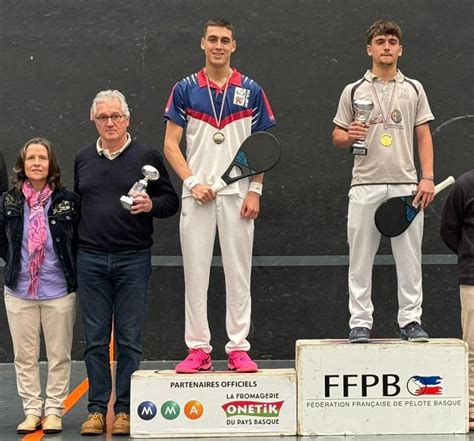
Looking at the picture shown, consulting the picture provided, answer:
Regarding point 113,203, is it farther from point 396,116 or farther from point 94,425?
point 396,116

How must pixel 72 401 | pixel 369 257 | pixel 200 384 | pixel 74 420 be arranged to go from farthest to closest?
pixel 72 401
pixel 74 420
pixel 369 257
pixel 200 384

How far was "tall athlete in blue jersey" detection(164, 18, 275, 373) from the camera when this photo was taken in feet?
21.6

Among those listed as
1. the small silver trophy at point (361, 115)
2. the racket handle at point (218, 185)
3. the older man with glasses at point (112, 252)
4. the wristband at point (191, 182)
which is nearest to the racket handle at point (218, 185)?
the racket handle at point (218, 185)

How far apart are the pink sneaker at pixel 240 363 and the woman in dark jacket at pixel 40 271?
1007 mm

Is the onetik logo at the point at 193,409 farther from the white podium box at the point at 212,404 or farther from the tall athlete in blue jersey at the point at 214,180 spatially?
the tall athlete in blue jersey at the point at 214,180

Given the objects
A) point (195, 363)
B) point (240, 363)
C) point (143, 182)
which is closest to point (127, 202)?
point (143, 182)

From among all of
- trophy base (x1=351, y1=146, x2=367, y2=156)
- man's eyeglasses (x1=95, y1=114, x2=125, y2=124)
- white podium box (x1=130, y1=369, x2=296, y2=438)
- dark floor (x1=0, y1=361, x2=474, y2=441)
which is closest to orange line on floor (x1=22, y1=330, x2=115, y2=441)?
dark floor (x1=0, y1=361, x2=474, y2=441)

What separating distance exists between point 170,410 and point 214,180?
1.40m

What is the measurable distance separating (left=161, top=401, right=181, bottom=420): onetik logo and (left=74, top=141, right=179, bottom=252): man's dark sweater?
95 cm

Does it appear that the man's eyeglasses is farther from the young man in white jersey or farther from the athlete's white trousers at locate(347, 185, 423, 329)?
the athlete's white trousers at locate(347, 185, 423, 329)

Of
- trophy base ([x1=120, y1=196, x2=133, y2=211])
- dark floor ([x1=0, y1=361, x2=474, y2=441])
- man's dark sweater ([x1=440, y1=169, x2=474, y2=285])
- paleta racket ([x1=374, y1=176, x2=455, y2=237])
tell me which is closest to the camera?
trophy base ([x1=120, y1=196, x2=133, y2=211])

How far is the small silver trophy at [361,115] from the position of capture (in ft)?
21.3

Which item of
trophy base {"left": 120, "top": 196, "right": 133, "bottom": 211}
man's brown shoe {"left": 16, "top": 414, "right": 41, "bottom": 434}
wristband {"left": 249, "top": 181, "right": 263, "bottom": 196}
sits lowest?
man's brown shoe {"left": 16, "top": 414, "right": 41, "bottom": 434}

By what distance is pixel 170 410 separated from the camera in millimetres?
6484
